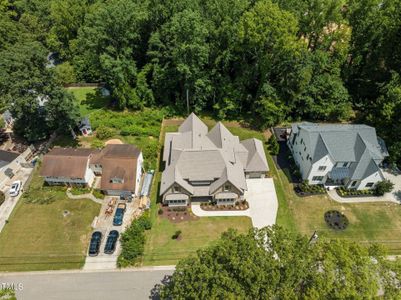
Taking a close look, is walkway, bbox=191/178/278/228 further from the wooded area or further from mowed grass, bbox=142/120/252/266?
the wooded area

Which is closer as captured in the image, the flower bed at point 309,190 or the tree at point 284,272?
the tree at point 284,272

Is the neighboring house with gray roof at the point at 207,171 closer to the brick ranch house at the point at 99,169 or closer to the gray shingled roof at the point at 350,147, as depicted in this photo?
the brick ranch house at the point at 99,169

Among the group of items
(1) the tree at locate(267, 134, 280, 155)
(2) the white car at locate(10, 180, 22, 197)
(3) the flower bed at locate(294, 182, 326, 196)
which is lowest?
(2) the white car at locate(10, 180, 22, 197)

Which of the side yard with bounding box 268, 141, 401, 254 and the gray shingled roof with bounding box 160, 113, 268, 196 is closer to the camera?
the side yard with bounding box 268, 141, 401, 254

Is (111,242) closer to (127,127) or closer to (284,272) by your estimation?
(284,272)

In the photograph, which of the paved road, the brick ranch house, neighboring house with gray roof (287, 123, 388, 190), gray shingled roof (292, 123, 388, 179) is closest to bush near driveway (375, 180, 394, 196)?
neighboring house with gray roof (287, 123, 388, 190)

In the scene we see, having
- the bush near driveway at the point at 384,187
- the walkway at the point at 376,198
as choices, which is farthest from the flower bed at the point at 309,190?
the bush near driveway at the point at 384,187

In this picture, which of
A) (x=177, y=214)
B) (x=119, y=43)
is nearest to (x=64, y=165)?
(x=177, y=214)
